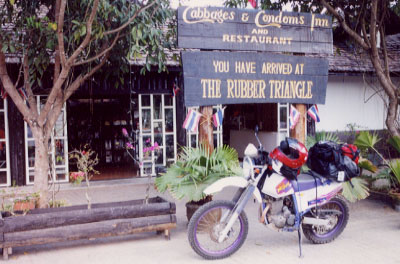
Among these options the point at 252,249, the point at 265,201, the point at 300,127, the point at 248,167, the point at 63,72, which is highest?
the point at 63,72

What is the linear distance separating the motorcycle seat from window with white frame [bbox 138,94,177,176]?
654 cm

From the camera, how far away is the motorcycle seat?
18.7 ft

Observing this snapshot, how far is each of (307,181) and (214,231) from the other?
58.7 inches

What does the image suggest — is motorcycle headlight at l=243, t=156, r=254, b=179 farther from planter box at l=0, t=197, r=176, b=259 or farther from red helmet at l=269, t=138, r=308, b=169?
planter box at l=0, t=197, r=176, b=259

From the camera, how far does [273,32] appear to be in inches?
286

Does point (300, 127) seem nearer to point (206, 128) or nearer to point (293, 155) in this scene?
point (206, 128)

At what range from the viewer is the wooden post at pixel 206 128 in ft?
22.7

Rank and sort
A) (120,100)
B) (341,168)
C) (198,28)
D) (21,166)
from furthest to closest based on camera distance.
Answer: (120,100) < (21,166) < (198,28) < (341,168)

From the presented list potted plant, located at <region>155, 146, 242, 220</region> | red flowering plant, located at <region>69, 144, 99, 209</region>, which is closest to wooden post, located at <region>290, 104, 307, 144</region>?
potted plant, located at <region>155, 146, 242, 220</region>

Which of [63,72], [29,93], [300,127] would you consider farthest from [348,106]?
[29,93]

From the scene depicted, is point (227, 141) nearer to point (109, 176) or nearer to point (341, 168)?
point (109, 176)

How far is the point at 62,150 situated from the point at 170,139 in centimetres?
→ 299

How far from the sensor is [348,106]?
45.1ft

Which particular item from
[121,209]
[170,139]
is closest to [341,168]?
[121,209]
